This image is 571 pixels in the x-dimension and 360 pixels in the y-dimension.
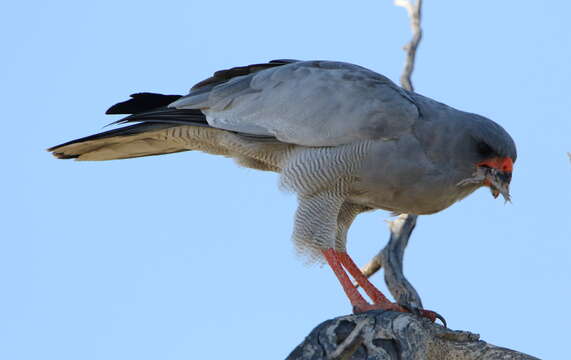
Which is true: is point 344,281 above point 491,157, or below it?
below

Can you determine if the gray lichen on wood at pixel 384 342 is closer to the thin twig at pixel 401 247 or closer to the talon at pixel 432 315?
the talon at pixel 432 315

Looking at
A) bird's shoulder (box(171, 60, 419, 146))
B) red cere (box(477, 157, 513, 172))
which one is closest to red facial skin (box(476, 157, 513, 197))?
red cere (box(477, 157, 513, 172))

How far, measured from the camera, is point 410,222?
32.7ft

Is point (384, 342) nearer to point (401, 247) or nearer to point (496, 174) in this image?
point (496, 174)

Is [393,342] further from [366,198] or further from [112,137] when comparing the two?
[112,137]

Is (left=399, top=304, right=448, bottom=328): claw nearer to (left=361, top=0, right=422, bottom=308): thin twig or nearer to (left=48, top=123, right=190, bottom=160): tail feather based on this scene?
(left=361, top=0, right=422, bottom=308): thin twig

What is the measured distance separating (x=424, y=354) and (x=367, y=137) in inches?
73.9

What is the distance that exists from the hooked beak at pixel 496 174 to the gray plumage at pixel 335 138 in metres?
0.03

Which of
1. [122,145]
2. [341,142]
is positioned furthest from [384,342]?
[122,145]

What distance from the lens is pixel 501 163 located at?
7.56 m

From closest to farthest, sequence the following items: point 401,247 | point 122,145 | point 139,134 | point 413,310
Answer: point 413,310
point 139,134
point 122,145
point 401,247

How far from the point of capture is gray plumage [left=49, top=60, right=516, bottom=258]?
747 centimetres

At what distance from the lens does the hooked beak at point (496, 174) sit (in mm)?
7535

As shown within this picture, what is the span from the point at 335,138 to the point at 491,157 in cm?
128
